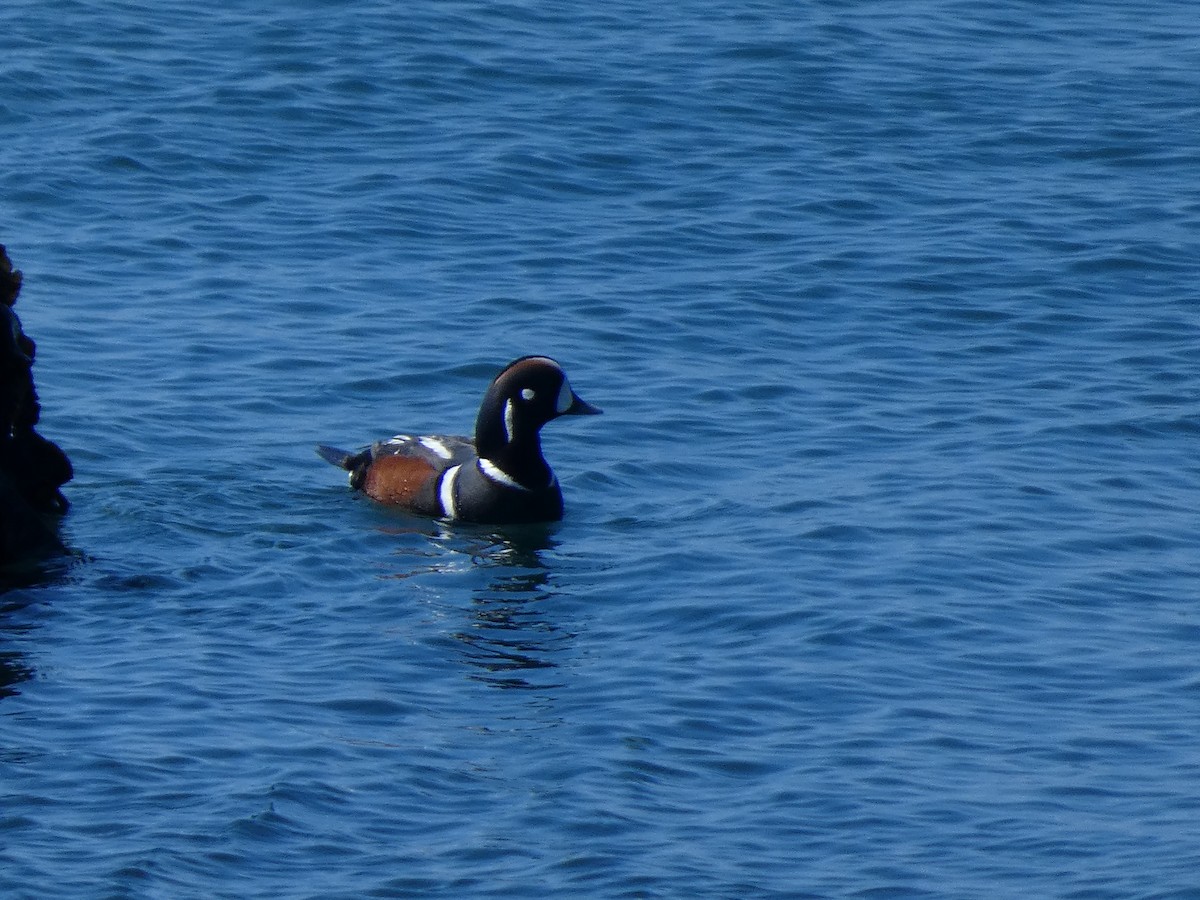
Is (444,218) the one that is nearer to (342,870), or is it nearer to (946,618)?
(946,618)

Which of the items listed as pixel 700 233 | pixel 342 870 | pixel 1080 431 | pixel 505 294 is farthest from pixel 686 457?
pixel 342 870

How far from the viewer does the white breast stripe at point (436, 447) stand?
47.1 feet

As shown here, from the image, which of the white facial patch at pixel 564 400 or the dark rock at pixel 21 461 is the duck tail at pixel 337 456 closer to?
the white facial patch at pixel 564 400

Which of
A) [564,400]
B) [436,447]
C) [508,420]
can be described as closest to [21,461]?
[436,447]

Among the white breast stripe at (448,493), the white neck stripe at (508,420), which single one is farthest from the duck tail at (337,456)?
the white neck stripe at (508,420)

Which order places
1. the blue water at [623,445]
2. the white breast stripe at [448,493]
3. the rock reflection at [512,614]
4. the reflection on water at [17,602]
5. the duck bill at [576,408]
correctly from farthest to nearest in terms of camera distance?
1. the duck bill at [576,408]
2. the white breast stripe at [448,493]
3. the rock reflection at [512,614]
4. the reflection on water at [17,602]
5. the blue water at [623,445]

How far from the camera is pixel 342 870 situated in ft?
27.7

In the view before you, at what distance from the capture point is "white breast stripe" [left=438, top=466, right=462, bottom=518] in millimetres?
14172

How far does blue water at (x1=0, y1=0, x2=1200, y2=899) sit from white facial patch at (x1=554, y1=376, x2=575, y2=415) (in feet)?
1.95

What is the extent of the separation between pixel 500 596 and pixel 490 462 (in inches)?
74.4

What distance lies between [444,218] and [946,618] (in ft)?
31.3

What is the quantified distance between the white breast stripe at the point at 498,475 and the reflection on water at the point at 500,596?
0.27 metres

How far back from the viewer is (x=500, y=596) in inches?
492

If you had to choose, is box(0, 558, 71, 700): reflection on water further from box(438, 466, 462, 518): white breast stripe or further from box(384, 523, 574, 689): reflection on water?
box(438, 466, 462, 518): white breast stripe
